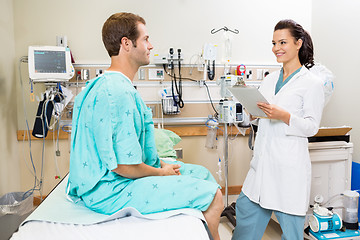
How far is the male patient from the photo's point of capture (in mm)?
1195

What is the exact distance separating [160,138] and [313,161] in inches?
47.8

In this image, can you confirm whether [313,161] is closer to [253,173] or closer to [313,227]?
[313,227]

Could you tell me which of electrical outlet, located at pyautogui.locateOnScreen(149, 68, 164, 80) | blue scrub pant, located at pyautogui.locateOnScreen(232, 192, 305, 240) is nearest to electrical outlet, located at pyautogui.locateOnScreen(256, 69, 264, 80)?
electrical outlet, located at pyautogui.locateOnScreen(149, 68, 164, 80)

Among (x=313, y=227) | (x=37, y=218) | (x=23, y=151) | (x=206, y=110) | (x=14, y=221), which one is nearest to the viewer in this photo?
(x=37, y=218)

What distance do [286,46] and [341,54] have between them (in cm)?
161

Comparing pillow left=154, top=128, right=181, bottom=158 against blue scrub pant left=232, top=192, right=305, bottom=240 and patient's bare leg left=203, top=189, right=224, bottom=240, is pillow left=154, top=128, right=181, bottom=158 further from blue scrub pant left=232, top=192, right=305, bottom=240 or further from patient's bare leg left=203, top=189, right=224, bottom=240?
patient's bare leg left=203, top=189, right=224, bottom=240

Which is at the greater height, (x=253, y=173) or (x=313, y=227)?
(x=253, y=173)

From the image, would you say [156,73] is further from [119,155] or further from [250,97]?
[119,155]

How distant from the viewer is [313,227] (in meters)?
A: 2.15

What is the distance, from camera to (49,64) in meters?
A: 2.71

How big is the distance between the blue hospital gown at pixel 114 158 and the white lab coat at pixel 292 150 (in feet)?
1.98

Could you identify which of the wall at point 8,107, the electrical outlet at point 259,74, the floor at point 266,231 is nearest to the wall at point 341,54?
the electrical outlet at point 259,74

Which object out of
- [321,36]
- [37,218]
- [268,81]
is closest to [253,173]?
[268,81]

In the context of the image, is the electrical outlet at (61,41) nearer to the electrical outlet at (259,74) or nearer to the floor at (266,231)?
the electrical outlet at (259,74)
